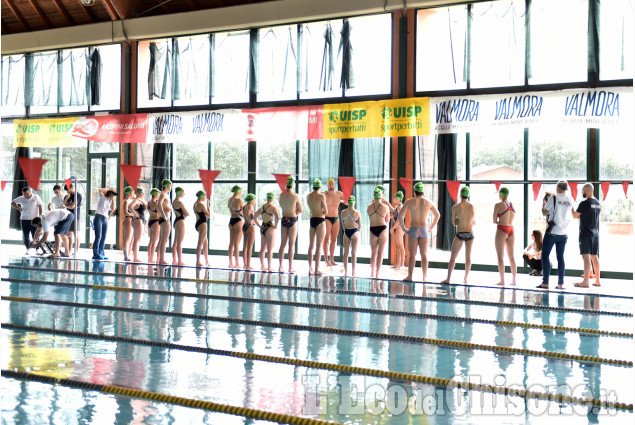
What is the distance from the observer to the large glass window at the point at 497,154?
1342 centimetres

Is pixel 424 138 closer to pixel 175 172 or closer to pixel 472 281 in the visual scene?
pixel 472 281

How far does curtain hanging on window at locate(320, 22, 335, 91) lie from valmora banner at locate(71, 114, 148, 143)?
4.81 metres

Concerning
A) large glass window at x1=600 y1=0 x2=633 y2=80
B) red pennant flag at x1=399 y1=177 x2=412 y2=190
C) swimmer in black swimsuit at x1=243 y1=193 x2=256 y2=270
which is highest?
large glass window at x1=600 y1=0 x2=633 y2=80

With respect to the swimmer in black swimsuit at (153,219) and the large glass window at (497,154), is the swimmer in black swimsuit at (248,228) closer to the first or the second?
the swimmer in black swimsuit at (153,219)

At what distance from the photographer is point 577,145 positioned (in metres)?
12.8

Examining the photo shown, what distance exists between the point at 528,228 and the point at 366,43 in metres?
5.04

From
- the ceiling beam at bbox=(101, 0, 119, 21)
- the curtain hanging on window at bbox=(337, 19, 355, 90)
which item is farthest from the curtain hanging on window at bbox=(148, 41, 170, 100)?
the curtain hanging on window at bbox=(337, 19, 355, 90)

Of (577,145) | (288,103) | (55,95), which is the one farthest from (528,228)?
(55,95)

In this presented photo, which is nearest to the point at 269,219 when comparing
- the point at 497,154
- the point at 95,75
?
the point at 497,154

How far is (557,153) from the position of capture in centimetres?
1301

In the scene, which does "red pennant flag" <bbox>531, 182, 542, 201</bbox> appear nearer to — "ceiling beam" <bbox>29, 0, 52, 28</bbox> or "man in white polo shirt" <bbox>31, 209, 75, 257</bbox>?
"man in white polo shirt" <bbox>31, 209, 75, 257</bbox>

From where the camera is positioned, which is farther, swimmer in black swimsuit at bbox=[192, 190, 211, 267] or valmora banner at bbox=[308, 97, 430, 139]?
valmora banner at bbox=[308, 97, 430, 139]

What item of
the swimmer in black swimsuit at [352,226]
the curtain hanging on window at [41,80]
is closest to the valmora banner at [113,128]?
the curtain hanging on window at [41,80]

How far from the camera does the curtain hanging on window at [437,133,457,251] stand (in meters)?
13.5
